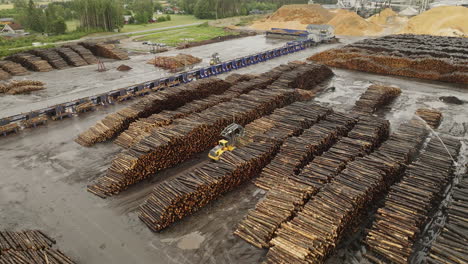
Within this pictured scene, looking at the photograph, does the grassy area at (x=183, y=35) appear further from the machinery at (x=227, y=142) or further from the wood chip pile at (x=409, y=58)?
the machinery at (x=227, y=142)

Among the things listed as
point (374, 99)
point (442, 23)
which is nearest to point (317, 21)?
point (442, 23)

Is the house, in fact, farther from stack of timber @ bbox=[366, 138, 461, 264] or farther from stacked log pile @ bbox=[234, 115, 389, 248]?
stack of timber @ bbox=[366, 138, 461, 264]

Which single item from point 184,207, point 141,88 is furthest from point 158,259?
point 141,88

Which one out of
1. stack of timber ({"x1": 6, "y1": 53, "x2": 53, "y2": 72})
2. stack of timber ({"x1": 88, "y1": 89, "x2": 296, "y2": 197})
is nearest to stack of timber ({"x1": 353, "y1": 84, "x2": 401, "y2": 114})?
stack of timber ({"x1": 88, "y1": 89, "x2": 296, "y2": 197})

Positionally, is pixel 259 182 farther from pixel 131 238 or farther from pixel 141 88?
pixel 141 88

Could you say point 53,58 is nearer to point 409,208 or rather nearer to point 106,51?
point 106,51

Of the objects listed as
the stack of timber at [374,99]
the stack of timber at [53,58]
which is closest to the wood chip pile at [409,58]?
the stack of timber at [374,99]
